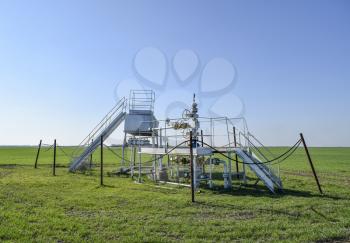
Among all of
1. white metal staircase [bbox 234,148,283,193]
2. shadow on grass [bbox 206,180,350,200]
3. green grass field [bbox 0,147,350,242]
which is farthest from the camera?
white metal staircase [bbox 234,148,283,193]

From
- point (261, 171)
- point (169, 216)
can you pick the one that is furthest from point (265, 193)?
point (169, 216)

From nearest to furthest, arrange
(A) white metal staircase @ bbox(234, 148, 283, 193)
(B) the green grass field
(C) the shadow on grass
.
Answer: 1. (B) the green grass field
2. (C) the shadow on grass
3. (A) white metal staircase @ bbox(234, 148, 283, 193)

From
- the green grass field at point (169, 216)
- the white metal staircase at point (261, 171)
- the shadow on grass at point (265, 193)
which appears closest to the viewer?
the green grass field at point (169, 216)

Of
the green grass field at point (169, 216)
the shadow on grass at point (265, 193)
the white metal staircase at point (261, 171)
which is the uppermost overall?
the white metal staircase at point (261, 171)

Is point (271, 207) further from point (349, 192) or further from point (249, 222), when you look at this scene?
point (349, 192)

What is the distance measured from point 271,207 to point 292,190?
5687 mm

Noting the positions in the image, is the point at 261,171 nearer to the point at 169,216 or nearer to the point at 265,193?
the point at 265,193

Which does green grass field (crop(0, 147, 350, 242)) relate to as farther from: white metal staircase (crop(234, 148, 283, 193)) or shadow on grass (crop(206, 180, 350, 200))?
white metal staircase (crop(234, 148, 283, 193))

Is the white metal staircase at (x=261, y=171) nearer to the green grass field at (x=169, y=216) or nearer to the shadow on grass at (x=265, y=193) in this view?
the shadow on grass at (x=265, y=193)

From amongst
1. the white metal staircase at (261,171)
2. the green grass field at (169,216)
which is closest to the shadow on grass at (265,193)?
the green grass field at (169,216)

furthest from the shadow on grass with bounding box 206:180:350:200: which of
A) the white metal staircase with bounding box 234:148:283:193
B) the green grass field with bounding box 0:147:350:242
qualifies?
the white metal staircase with bounding box 234:148:283:193

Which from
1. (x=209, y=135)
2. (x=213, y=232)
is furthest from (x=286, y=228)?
A: (x=209, y=135)

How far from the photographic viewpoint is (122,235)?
8344mm

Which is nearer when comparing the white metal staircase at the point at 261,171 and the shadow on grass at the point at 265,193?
the shadow on grass at the point at 265,193
